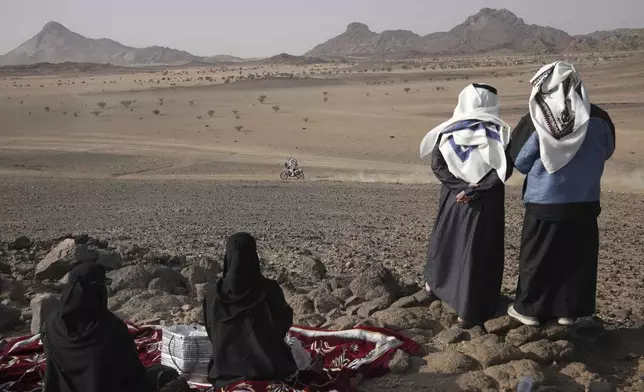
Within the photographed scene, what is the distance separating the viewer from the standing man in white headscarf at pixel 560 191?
4594 millimetres

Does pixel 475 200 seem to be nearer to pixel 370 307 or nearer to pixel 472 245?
pixel 472 245

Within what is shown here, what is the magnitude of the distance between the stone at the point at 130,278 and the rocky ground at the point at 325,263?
0.04ft

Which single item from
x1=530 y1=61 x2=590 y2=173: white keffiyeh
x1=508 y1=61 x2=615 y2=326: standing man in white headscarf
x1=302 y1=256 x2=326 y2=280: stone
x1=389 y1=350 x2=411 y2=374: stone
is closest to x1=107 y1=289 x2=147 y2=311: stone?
x1=302 y1=256 x2=326 y2=280: stone

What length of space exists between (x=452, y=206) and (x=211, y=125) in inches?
1046

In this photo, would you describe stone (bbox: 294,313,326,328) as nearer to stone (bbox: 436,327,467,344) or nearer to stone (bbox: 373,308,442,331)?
stone (bbox: 373,308,442,331)

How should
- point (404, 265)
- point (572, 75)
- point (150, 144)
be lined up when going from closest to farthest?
point (572, 75)
point (404, 265)
point (150, 144)

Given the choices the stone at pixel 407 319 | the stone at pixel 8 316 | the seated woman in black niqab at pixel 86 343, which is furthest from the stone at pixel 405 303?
the stone at pixel 8 316

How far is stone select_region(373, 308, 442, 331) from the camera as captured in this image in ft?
17.5

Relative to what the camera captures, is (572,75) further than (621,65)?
No

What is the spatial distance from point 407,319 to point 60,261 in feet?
13.2

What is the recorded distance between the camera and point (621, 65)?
51.6 m

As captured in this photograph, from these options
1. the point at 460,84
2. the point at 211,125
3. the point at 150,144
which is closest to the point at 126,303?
the point at 150,144

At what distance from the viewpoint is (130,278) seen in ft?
23.1

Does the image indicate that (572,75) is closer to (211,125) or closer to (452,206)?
(452,206)
